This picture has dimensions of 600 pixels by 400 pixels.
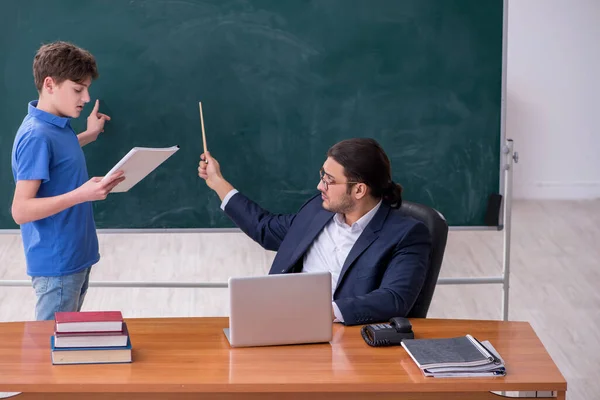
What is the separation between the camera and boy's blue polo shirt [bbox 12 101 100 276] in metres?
2.73

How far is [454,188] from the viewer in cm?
355

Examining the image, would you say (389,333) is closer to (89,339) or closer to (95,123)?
(89,339)

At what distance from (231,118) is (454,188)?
0.94 m

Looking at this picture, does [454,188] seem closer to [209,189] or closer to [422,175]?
[422,175]

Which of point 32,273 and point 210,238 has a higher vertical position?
point 32,273

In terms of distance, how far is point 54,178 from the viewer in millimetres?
2783

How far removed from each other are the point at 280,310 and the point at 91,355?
0.49m

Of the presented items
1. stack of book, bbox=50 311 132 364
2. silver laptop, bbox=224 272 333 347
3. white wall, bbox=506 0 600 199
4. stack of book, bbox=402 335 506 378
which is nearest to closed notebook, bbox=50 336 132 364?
stack of book, bbox=50 311 132 364

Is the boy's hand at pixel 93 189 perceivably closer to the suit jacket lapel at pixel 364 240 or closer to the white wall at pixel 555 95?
the suit jacket lapel at pixel 364 240

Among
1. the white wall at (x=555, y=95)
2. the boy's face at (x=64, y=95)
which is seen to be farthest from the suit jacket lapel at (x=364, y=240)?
the white wall at (x=555, y=95)

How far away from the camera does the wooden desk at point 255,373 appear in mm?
2090

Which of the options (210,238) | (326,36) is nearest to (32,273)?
(326,36)

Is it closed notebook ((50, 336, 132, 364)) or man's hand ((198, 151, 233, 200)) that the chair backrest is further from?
closed notebook ((50, 336, 132, 364))

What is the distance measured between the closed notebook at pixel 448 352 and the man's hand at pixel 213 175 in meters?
1.18
